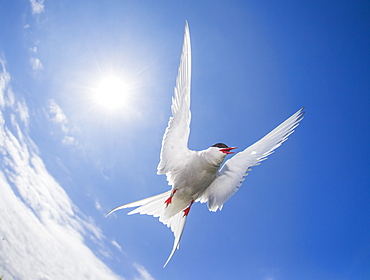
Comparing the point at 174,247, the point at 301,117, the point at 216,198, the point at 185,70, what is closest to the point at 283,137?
the point at 301,117

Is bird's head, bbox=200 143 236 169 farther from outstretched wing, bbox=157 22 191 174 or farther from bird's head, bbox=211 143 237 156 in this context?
outstretched wing, bbox=157 22 191 174

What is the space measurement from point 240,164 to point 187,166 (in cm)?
120

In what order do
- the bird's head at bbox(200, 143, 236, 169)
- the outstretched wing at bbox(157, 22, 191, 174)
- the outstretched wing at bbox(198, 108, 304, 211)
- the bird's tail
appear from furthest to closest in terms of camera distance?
1. the bird's tail
2. the outstretched wing at bbox(198, 108, 304, 211)
3. the bird's head at bbox(200, 143, 236, 169)
4. the outstretched wing at bbox(157, 22, 191, 174)

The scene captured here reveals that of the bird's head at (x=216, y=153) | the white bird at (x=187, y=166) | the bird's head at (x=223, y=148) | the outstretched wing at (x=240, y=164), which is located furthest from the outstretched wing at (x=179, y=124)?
the outstretched wing at (x=240, y=164)

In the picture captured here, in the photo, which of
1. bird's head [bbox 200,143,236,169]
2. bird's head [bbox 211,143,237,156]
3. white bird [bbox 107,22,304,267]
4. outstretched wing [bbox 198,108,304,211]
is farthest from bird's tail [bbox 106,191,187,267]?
bird's head [bbox 211,143,237,156]

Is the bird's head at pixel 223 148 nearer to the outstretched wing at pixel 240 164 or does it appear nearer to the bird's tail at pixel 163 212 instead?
the outstretched wing at pixel 240 164

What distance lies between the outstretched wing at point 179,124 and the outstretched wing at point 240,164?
1.06 m

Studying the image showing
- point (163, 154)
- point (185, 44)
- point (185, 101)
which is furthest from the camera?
point (163, 154)

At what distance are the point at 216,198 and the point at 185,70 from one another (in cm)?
279

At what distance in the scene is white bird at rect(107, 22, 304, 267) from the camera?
4.53 m

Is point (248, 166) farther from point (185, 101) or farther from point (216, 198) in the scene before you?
point (185, 101)

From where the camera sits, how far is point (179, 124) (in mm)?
4656

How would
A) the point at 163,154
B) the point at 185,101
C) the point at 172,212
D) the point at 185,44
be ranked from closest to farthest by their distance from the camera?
the point at 185,44, the point at 185,101, the point at 163,154, the point at 172,212

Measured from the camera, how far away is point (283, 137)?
4.77 m
